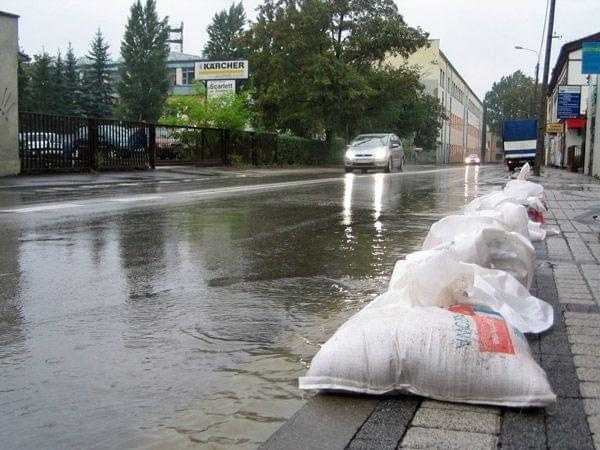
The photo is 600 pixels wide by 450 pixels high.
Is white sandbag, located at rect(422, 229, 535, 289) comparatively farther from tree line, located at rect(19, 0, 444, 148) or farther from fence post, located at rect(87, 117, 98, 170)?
tree line, located at rect(19, 0, 444, 148)

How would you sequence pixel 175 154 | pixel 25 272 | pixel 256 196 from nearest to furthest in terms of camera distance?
pixel 25 272 → pixel 256 196 → pixel 175 154

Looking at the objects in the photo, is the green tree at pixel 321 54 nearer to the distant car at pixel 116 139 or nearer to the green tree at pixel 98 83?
the distant car at pixel 116 139

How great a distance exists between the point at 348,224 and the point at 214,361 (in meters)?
5.67

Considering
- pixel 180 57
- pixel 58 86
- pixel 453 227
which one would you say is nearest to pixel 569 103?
pixel 453 227

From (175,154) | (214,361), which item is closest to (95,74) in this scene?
(175,154)

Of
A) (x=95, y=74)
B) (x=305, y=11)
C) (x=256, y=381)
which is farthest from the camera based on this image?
(x=95, y=74)

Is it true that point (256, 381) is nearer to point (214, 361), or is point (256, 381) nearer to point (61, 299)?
point (214, 361)

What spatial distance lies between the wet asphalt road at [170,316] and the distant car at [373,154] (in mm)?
18860

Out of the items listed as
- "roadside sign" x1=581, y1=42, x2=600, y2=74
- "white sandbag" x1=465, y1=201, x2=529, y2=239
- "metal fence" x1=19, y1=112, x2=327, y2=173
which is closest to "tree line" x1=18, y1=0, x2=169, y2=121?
"metal fence" x1=19, y1=112, x2=327, y2=173

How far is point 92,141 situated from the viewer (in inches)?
865

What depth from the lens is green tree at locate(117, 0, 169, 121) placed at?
79562mm

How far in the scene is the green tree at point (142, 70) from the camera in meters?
79.6

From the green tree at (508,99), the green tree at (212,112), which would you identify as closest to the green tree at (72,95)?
the green tree at (212,112)

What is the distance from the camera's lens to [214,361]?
10.7ft
